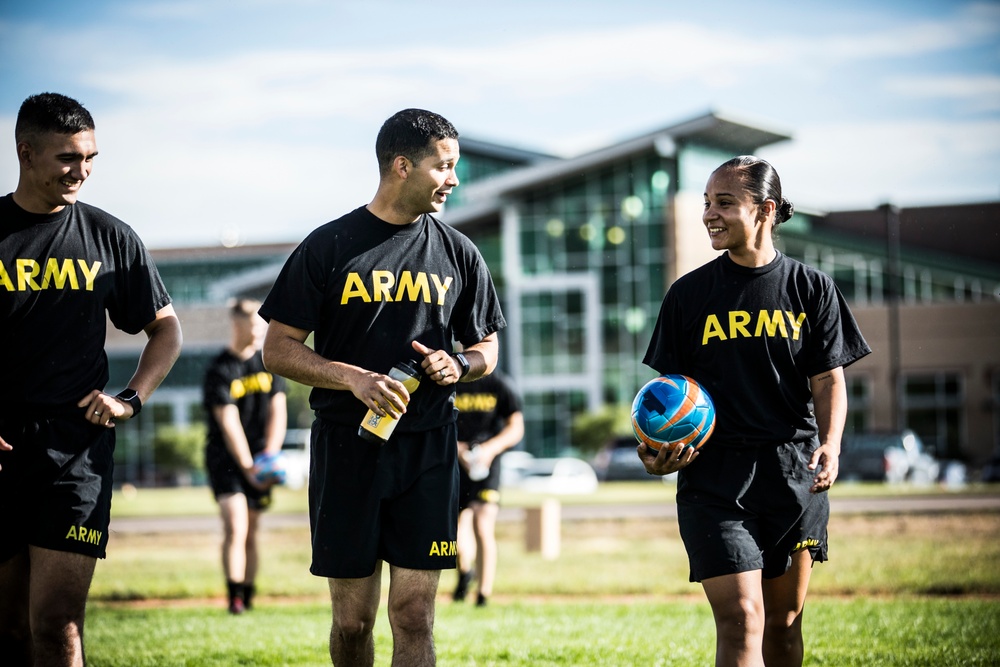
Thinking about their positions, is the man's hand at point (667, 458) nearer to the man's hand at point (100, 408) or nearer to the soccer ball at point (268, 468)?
the man's hand at point (100, 408)

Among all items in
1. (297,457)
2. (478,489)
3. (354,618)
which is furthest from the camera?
(297,457)

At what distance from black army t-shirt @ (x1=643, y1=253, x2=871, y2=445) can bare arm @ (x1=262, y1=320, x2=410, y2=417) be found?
1.33 meters

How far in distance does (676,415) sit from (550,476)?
3950cm

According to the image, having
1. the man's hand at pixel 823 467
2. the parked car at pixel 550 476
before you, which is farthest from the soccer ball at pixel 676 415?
the parked car at pixel 550 476

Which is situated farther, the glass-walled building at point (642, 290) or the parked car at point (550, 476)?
the glass-walled building at point (642, 290)

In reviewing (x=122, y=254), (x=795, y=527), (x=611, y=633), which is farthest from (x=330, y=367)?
(x=611, y=633)

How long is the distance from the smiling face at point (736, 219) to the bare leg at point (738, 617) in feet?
4.67

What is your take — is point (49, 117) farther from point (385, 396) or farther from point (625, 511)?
point (625, 511)

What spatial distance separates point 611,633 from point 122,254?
4752 millimetres

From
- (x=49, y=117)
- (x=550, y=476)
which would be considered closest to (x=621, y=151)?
(x=550, y=476)

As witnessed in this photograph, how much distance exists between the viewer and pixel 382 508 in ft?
16.2

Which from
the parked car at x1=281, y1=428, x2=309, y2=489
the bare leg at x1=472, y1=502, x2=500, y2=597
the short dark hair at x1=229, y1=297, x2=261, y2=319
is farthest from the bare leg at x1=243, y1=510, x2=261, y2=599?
the parked car at x1=281, y1=428, x2=309, y2=489

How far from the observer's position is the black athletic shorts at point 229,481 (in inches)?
389

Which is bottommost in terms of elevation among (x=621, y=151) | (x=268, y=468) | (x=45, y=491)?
(x=268, y=468)
